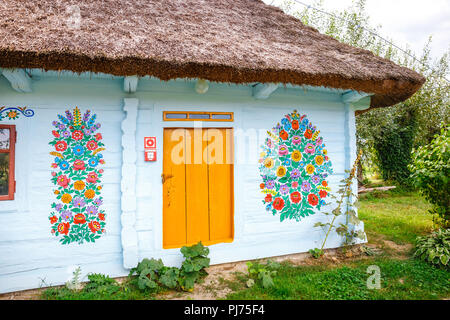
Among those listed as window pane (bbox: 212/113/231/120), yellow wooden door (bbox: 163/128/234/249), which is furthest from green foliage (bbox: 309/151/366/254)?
window pane (bbox: 212/113/231/120)

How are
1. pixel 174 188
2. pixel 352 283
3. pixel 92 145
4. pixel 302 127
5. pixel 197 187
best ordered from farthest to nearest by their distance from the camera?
pixel 302 127
pixel 197 187
pixel 174 188
pixel 92 145
pixel 352 283

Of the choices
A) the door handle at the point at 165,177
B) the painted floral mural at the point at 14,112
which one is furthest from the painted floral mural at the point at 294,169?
the painted floral mural at the point at 14,112

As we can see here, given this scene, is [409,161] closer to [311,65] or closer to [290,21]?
[290,21]

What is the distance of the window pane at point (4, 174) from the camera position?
115 inches

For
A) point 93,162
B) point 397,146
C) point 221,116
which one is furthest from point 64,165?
point 397,146

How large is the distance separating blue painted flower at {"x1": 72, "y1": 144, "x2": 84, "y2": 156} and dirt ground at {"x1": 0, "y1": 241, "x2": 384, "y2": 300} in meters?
1.55

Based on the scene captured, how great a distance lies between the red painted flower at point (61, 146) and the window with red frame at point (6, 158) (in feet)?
1.38

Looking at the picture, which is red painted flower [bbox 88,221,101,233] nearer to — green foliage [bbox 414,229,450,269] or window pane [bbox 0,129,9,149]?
window pane [bbox 0,129,9,149]

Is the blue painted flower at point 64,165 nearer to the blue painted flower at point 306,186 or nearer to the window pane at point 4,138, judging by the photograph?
the window pane at point 4,138

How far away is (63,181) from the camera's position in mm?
3064

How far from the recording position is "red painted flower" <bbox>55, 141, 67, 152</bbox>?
3.06m

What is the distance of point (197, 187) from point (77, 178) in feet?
4.71

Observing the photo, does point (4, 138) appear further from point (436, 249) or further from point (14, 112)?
point (436, 249)

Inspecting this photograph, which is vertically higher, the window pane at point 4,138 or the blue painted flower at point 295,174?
the window pane at point 4,138
